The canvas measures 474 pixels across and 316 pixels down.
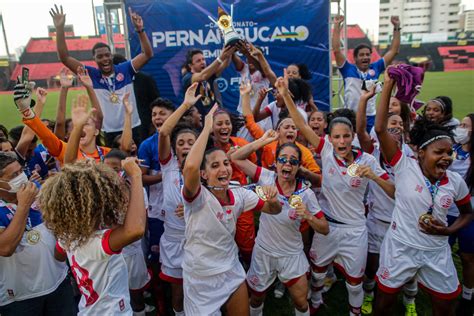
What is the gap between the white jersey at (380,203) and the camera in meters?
3.73

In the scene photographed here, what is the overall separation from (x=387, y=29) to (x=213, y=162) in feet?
286

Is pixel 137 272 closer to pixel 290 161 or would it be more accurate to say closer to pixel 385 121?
pixel 290 161

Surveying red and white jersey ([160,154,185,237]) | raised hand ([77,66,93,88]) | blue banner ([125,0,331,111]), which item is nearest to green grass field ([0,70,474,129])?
blue banner ([125,0,331,111])

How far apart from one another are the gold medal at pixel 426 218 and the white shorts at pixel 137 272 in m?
2.58

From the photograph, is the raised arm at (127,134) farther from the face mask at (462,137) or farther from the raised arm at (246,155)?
the face mask at (462,137)

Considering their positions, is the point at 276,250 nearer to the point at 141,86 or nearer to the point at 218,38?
the point at 141,86

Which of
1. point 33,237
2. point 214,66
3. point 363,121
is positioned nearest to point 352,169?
point 363,121

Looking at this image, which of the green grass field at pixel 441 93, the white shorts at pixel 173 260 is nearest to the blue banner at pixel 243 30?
the white shorts at pixel 173 260

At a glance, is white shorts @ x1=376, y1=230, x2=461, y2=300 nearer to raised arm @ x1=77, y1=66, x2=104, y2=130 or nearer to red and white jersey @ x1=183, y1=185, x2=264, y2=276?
red and white jersey @ x1=183, y1=185, x2=264, y2=276

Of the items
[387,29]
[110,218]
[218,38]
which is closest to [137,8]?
[218,38]

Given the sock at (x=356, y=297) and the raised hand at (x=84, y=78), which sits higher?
the raised hand at (x=84, y=78)

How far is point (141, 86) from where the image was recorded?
6363 millimetres

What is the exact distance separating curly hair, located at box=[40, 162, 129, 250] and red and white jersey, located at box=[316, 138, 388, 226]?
7.10ft

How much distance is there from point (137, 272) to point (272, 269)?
130 centimetres
